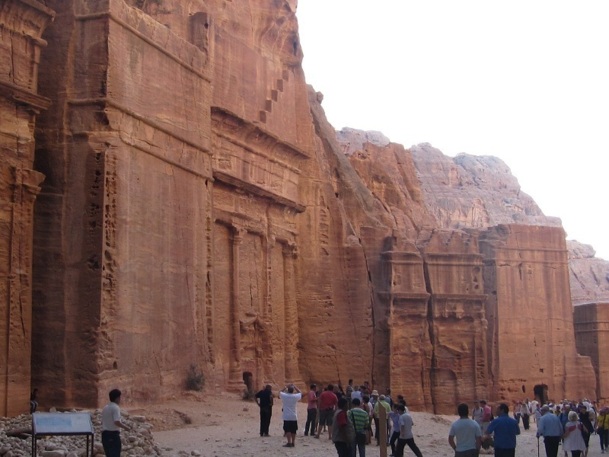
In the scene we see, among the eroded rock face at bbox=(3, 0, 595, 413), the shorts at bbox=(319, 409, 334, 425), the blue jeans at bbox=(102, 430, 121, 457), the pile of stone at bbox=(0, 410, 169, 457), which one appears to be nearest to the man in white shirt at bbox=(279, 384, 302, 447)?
the shorts at bbox=(319, 409, 334, 425)

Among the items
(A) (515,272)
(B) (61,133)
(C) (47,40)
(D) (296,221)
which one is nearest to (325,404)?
(B) (61,133)

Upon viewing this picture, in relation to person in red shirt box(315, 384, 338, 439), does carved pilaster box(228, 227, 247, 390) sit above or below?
above

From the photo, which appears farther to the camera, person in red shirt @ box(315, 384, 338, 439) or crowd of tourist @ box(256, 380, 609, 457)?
person in red shirt @ box(315, 384, 338, 439)

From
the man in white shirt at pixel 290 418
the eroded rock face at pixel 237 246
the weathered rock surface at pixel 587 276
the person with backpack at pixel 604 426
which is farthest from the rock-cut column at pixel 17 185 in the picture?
the weathered rock surface at pixel 587 276

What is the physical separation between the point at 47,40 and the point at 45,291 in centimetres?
505

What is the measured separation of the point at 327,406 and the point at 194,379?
4.42 meters

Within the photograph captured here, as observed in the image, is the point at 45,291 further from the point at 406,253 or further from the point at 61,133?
the point at 406,253

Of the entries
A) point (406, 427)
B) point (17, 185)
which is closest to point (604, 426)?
point (406, 427)

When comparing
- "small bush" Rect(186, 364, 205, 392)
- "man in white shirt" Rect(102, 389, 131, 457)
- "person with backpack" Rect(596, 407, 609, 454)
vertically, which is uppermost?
"small bush" Rect(186, 364, 205, 392)

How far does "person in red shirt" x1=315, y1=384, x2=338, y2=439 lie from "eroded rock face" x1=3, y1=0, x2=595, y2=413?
3.75 m

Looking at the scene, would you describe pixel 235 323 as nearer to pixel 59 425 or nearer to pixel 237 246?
pixel 237 246

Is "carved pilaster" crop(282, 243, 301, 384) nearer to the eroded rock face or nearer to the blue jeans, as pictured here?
the eroded rock face

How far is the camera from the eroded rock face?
1962 centimetres

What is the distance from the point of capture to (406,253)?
33.8m
